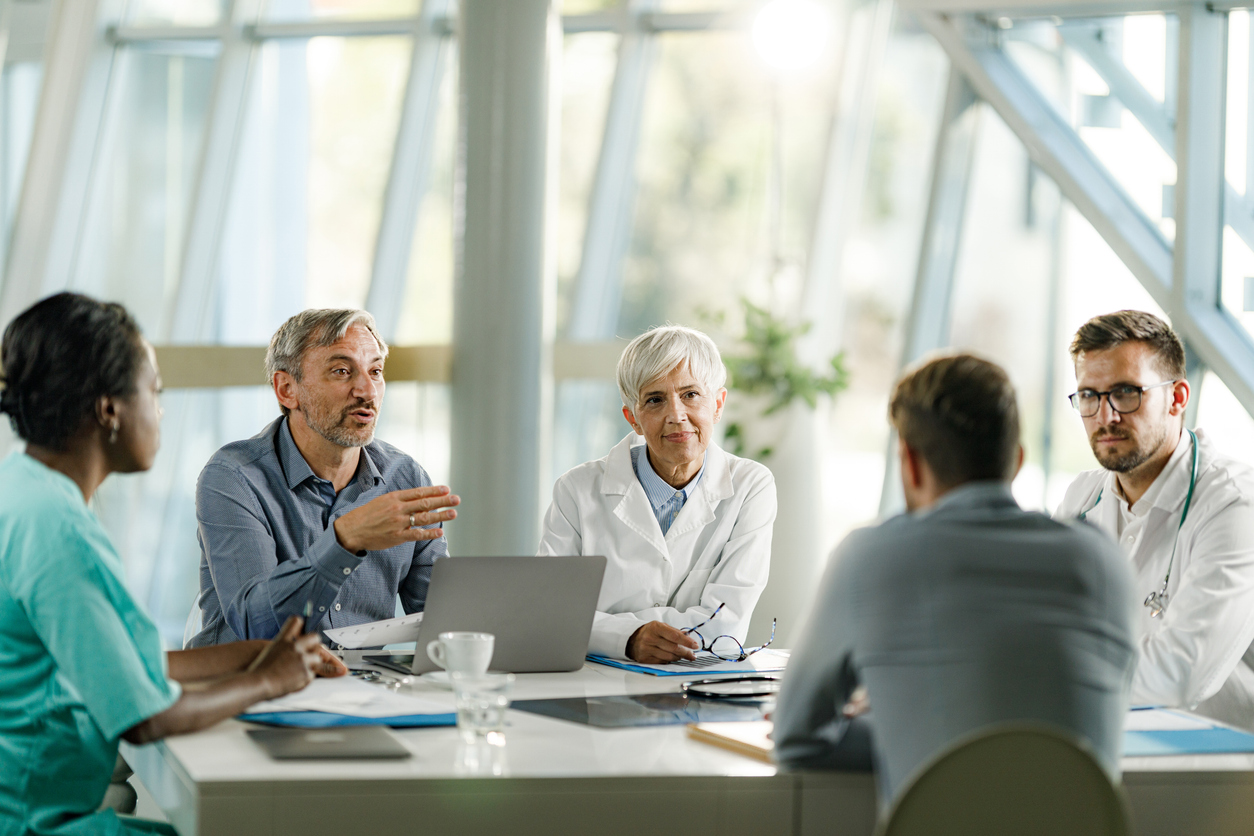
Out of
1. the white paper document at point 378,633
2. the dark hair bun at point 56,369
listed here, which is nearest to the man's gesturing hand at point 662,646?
the white paper document at point 378,633

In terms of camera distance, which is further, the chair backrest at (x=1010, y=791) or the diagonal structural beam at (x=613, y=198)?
the diagonal structural beam at (x=613, y=198)

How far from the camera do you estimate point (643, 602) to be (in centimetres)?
304

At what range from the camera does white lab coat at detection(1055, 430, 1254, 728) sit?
2.54 meters

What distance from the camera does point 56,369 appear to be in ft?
6.33

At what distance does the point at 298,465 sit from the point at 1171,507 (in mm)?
1952

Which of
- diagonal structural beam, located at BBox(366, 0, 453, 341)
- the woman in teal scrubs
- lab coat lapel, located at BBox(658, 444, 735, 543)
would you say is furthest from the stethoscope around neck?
diagonal structural beam, located at BBox(366, 0, 453, 341)

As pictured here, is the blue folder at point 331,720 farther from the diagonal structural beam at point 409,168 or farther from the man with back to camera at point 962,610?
the diagonal structural beam at point 409,168

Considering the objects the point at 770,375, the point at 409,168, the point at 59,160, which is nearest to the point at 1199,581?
the point at 770,375

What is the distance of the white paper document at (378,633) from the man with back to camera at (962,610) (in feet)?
3.58

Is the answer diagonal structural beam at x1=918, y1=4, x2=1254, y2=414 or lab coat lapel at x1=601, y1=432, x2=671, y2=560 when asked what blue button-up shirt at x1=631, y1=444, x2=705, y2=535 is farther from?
diagonal structural beam at x1=918, y1=4, x2=1254, y2=414

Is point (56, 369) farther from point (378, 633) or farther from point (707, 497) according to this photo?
point (707, 497)

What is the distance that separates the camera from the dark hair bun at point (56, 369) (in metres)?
1.93

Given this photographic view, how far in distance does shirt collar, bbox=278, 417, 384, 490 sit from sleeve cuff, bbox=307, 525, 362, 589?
1.18ft

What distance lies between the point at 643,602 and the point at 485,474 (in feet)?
11.1
